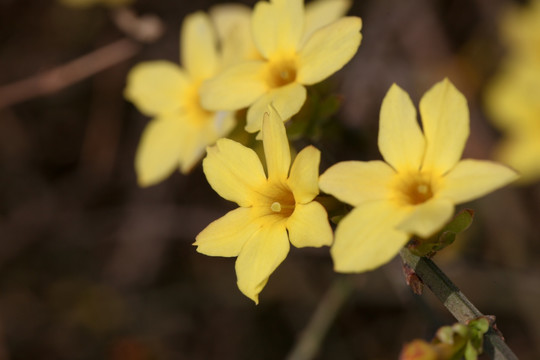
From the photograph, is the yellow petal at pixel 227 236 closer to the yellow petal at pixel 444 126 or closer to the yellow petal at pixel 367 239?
the yellow petal at pixel 367 239

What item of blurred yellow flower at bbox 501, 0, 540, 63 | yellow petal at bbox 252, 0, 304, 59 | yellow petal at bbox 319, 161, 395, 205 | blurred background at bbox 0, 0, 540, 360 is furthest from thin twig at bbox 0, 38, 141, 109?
blurred yellow flower at bbox 501, 0, 540, 63

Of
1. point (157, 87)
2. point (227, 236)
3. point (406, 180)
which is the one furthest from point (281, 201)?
point (157, 87)

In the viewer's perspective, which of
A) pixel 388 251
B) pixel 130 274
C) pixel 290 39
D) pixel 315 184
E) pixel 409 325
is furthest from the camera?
pixel 130 274

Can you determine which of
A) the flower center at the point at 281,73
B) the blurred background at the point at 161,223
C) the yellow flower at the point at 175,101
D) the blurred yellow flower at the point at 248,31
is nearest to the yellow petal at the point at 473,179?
the flower center at the point at 281,73

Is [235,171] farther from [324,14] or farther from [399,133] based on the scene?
[324,14]

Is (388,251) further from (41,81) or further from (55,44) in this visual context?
(55,44)

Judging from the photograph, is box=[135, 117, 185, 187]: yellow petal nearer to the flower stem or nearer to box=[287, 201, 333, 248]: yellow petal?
box=[287, 201, 333, 248]: yellow petal

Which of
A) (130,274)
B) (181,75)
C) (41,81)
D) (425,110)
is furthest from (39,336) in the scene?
(425,110)
